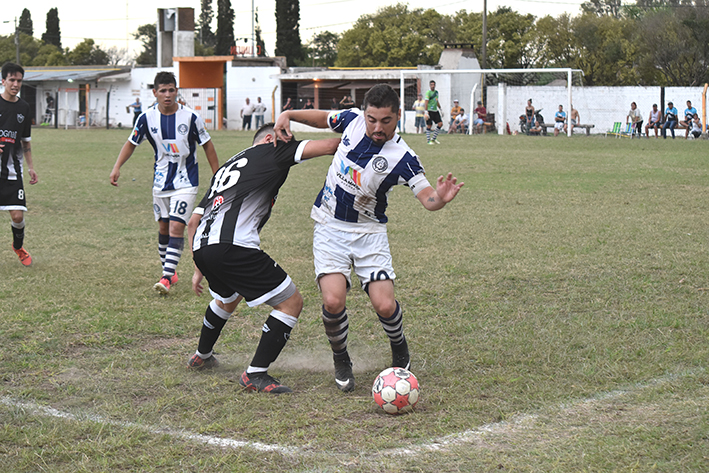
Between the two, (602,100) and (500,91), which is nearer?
(500,91)

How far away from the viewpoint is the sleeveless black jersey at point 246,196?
4.38 meters

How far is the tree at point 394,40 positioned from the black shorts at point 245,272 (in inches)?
2492

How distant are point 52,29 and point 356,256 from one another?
101445 millimetres

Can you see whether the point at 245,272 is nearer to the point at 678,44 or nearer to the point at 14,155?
the point at 14,155

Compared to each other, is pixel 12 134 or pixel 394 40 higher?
pixel 394 40

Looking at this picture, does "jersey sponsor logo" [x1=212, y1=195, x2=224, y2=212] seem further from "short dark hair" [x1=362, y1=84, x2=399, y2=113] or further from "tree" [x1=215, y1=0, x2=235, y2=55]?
"tree" [x1=215, y1=0, x2=235, y2=55]

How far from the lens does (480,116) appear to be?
34.2 metres

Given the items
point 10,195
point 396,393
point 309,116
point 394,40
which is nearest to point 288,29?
point 394,40

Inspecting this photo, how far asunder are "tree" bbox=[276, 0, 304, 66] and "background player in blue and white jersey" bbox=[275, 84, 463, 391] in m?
72.2

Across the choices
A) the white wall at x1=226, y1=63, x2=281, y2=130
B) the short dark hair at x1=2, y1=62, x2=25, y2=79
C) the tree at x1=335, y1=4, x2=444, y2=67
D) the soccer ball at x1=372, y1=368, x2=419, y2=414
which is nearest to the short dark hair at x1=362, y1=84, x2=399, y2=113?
the soccer ball at x1=372, y1=368, x2=419, y2=414

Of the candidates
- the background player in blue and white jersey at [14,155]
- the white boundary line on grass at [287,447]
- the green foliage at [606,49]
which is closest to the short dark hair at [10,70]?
the background player in blue and white jersey at [14,155]

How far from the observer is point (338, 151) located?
4465mm

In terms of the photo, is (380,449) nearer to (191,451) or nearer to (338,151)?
(191,451)

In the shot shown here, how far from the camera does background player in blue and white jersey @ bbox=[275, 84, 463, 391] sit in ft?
14.4
